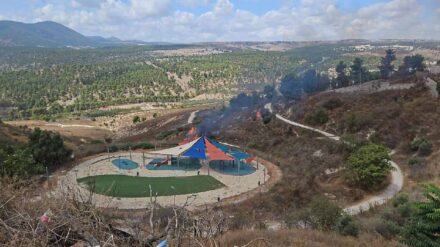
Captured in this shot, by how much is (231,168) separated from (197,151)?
2.44 metres

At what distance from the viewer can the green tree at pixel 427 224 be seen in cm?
871

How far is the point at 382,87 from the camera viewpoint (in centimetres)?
4791

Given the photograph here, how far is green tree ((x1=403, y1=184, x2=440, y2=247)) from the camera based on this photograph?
8711 millimetres

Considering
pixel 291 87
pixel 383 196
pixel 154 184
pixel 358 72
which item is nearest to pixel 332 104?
pixel 291 87

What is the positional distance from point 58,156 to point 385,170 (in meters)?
19.4

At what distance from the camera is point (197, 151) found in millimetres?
27578

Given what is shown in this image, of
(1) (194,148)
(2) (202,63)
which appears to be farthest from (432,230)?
(2) (202,63)

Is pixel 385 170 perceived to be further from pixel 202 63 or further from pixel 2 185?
pixel 202 63

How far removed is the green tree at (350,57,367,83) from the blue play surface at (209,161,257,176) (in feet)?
126

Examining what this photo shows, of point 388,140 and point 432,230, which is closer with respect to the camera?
point 432,230

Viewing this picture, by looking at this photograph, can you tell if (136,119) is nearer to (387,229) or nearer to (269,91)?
(269,91)

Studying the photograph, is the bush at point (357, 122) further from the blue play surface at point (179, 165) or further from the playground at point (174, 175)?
the blue play surface at point (179, 165)

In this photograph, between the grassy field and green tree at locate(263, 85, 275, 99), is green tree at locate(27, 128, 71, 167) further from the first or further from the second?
green tree at locate(263, 85, 275, 99)

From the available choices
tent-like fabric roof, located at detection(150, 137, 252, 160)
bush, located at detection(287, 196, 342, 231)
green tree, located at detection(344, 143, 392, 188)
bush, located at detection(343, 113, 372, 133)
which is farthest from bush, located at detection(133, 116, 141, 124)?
bush, located at detection(287, 196, 342, 231)
